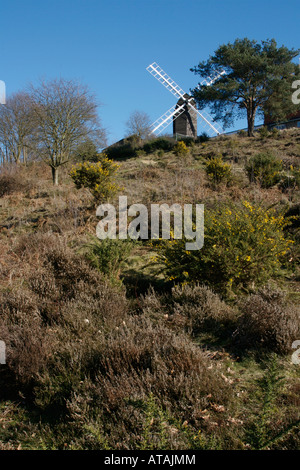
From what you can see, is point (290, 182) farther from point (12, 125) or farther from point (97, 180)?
point (12, 125)

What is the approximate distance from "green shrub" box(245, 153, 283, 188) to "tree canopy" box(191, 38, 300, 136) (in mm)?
15156

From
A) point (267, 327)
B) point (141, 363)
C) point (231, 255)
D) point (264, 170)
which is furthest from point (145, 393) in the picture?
point (264, 170)

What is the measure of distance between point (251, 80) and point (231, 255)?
2444 cm

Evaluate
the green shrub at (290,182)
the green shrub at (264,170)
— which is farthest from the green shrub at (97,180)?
the green shrub at (290,182)

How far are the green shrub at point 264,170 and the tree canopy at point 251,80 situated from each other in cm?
1516

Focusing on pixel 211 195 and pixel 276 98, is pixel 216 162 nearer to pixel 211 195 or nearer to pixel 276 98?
pixel 211 195

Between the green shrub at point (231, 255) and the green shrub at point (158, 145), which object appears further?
the green shrub at point (158, 145)

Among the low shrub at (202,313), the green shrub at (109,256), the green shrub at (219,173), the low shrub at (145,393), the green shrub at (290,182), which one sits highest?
the green shrub at (219,173)

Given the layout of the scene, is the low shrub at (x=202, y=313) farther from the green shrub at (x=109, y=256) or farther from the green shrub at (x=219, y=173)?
the green shrub at (x=219, y=173)

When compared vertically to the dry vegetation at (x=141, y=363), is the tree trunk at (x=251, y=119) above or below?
above

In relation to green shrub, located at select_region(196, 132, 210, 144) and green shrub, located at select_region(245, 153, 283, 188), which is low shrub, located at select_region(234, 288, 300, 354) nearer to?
green shrub, located at select_region(245, 153, 283, 188)

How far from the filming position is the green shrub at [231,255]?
5027 mm

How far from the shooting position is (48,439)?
2.75m

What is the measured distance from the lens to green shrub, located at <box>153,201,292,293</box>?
503 centimetres
